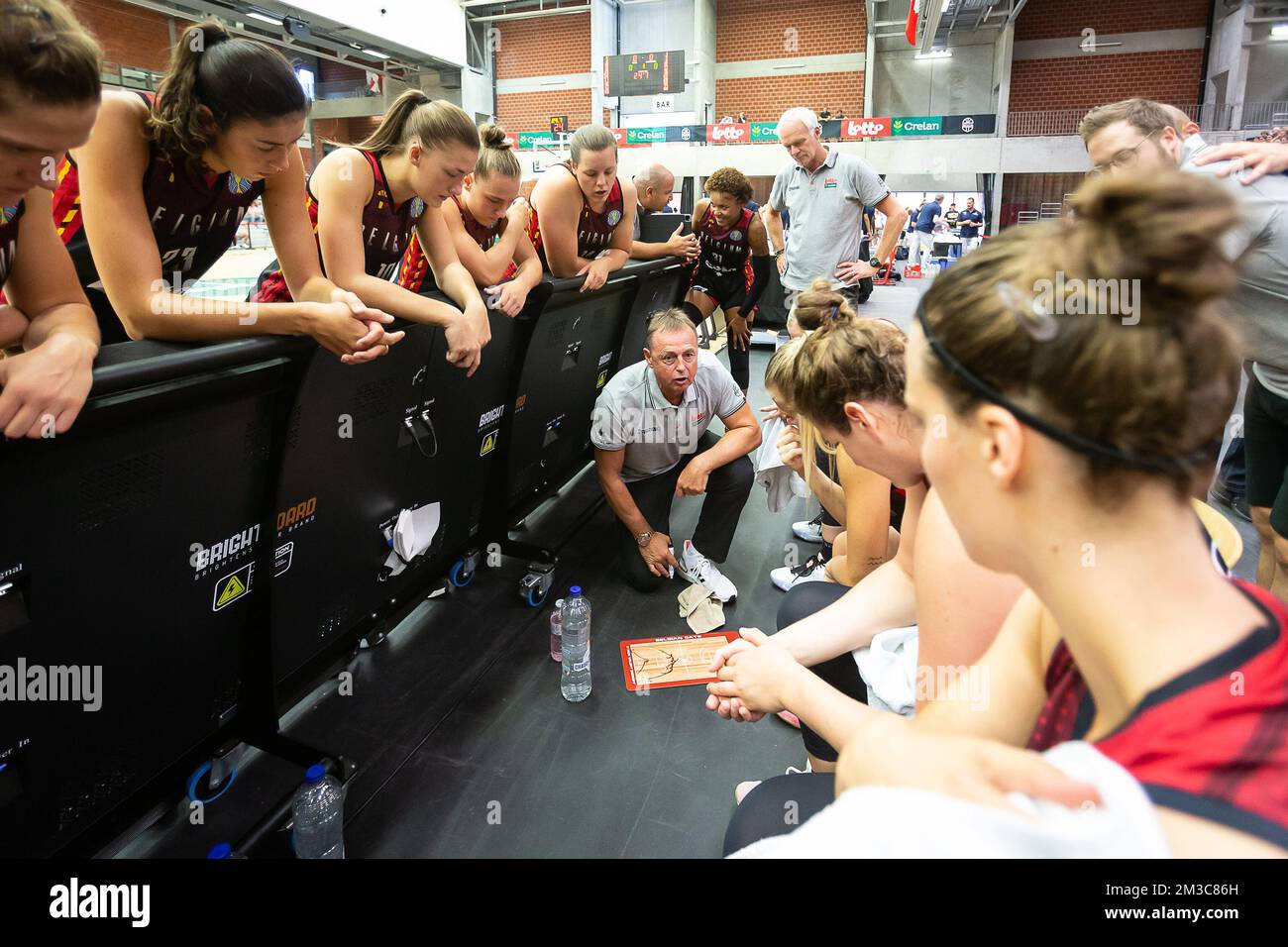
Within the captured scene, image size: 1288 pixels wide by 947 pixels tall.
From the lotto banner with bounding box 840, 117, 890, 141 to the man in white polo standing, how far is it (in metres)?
9.52

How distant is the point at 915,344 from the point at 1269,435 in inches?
92.6

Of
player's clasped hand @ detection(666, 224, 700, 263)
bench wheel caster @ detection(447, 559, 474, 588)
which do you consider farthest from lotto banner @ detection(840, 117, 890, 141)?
bench wheel caster @ detection(447, 559, 474, 588)

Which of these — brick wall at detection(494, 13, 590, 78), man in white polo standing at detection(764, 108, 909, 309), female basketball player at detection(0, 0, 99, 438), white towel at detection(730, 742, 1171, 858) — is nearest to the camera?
white towel at detection(730, 742, 1171, 858)

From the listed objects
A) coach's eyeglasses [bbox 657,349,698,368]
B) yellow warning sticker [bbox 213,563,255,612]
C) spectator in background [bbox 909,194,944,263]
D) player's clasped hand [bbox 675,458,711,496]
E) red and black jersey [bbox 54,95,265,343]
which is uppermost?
spectator in background [bbox 909,194,944,263]

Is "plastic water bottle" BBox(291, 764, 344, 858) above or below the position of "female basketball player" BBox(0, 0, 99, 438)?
below

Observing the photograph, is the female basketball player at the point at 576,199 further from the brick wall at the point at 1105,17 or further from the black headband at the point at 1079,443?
the brick wall at the point at 1105,17

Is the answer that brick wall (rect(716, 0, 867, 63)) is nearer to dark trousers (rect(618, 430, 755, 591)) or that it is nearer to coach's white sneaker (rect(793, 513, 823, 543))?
coach's white sneaker (rect(793, 513, 823, 543))

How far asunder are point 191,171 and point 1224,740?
6.89ft

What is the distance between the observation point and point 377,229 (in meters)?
2.35

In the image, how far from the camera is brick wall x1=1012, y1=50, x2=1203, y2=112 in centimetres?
1352

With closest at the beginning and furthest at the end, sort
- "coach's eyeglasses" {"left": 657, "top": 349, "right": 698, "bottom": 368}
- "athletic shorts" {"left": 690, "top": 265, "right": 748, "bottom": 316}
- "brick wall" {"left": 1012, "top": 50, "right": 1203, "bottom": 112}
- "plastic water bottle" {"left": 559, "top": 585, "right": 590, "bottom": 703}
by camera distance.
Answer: "plastic water bottle" {"left": 559, "top": 585, "right": 590, "bottom": 703} < "coach's eyeglasses" {"left": 657, "top": 349, "right": 698, "bottom": 368} < "athletic shorts" {"left": 690, "top": 265, "right": 748, "bottom": 316} < "brick wall" {"left": 1012, "top": 50, "right": 1203, "bottom": 112}

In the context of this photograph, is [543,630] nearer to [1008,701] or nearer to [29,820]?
[29,820]
